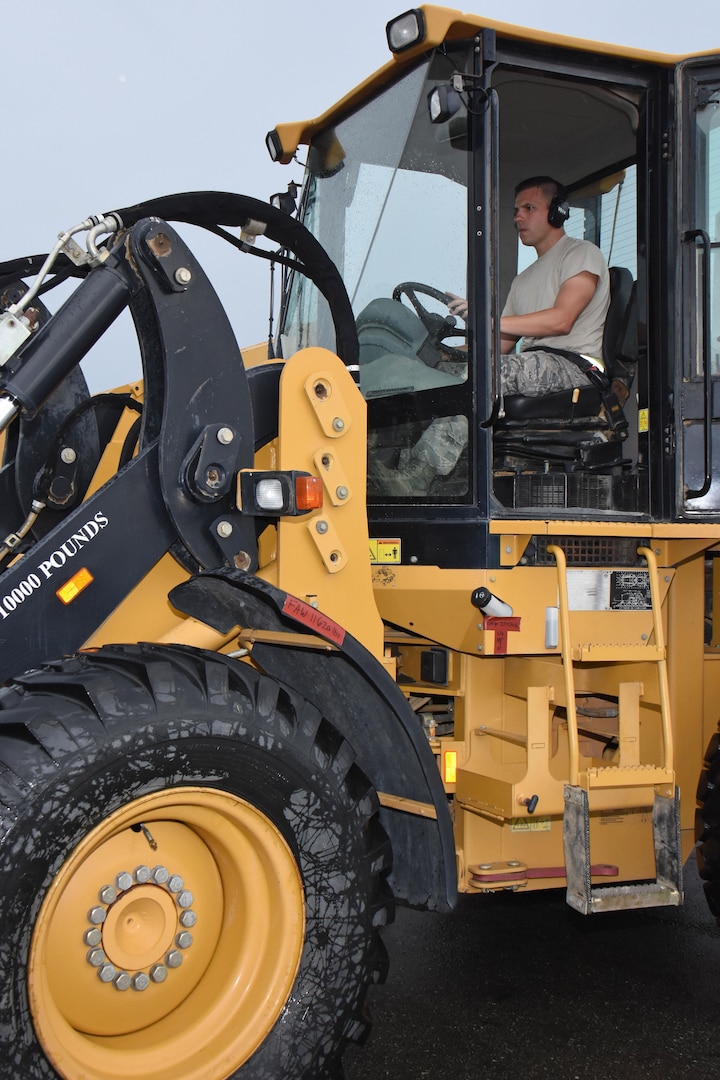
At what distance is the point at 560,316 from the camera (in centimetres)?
379

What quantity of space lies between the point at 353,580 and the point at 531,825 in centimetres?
114

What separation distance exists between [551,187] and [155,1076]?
3472 millimetres

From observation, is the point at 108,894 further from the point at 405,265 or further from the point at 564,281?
the point at 564,281

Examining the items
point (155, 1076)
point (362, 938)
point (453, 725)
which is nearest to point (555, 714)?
point (453, 725)

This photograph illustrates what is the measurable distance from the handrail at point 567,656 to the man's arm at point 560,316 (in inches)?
34.0

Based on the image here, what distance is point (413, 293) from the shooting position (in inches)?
147

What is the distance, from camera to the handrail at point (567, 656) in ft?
10.4

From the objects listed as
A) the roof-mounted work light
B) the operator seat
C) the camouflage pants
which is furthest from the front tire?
the roof-mounted work light

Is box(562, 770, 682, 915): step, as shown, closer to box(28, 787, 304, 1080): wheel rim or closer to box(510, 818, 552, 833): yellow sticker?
box(510, 818, 552, 833): yellow sticker

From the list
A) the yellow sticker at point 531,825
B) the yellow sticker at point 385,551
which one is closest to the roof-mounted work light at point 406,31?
the yellow sticker at point 385,551

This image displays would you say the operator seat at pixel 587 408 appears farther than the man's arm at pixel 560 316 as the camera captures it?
No

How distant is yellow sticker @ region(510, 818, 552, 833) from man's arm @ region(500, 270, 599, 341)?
1712 millimetres

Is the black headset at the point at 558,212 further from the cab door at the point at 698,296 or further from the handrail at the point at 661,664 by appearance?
the handrail at the point at 661,664

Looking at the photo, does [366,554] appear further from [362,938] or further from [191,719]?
[362,938]
